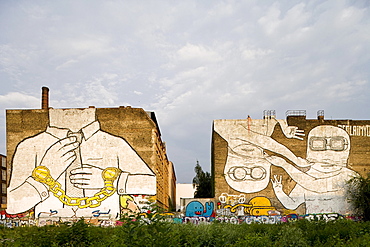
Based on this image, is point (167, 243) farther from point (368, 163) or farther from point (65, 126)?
point (368, 163)

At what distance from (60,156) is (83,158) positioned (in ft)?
6.36

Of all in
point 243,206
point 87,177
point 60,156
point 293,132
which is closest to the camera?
point 87,177

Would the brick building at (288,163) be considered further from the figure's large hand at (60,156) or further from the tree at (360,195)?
the figure's large hand at (60,156)

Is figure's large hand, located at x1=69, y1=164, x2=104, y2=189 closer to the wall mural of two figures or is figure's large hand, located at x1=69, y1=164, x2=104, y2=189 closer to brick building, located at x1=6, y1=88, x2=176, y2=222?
brick building, located at x1=6, y1=88, x2=176, y2=222

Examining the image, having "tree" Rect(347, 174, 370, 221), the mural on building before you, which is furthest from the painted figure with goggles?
the mural on building

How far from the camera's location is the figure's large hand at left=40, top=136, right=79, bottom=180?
29.5m

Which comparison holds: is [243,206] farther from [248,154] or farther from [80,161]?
[80,161]

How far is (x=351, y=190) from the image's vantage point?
30.1m

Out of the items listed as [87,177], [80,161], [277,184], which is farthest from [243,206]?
[80,161]

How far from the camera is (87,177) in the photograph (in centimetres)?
2911

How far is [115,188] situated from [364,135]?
21342 millimetres

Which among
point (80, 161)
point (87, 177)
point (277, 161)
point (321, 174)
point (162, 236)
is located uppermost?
point (80, 161)

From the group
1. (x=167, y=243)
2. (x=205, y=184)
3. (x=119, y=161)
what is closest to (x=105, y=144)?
(x=119, y=161)

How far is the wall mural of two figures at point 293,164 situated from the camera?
30.0m
